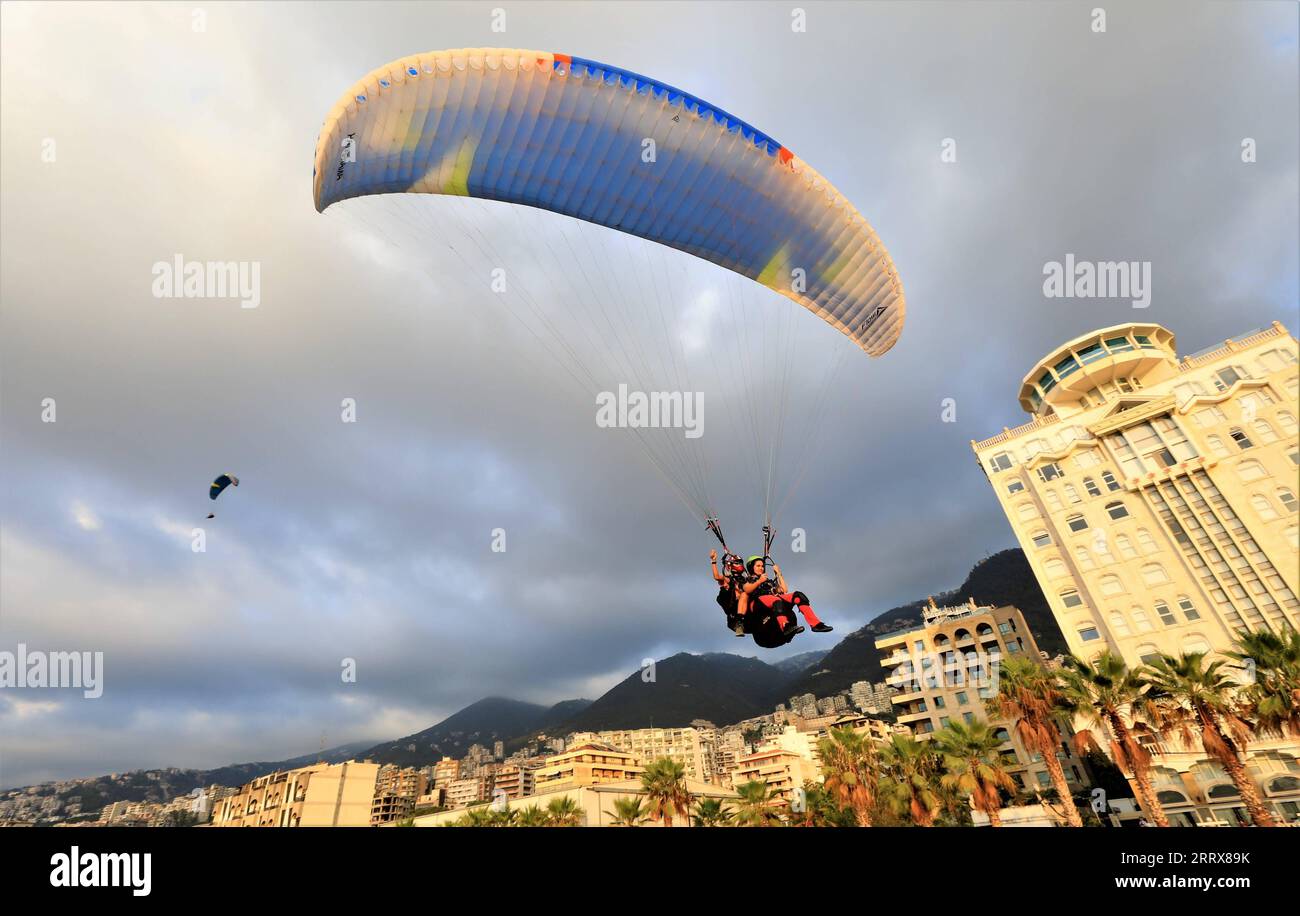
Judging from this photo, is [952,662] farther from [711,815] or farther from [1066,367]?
[711,815]

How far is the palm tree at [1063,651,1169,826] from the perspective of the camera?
1698 cm

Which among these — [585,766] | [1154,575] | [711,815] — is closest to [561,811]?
[711,815]

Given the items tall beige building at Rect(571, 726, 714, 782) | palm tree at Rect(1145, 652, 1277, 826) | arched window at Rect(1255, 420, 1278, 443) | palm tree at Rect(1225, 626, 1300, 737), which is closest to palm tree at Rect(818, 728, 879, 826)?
palm tree at Rect(1145, 652, 1277, 826)

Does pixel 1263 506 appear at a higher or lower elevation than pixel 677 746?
higher

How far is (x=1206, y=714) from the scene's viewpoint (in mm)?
Answer: 16766

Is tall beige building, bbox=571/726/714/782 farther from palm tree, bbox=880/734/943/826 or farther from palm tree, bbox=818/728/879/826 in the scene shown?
palm tree, bbox=880/734/943/826

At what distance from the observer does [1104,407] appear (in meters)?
33.2

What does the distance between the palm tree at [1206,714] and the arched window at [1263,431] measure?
39.1 ft

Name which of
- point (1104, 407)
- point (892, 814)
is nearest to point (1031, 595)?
point (1104, 407)

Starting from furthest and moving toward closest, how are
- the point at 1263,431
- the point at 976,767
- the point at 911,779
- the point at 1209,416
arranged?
the point at 1209,416 < the point at 1263,431 < the point at 911,779 < the point at 976,767

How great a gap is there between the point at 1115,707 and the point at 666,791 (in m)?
16.7
